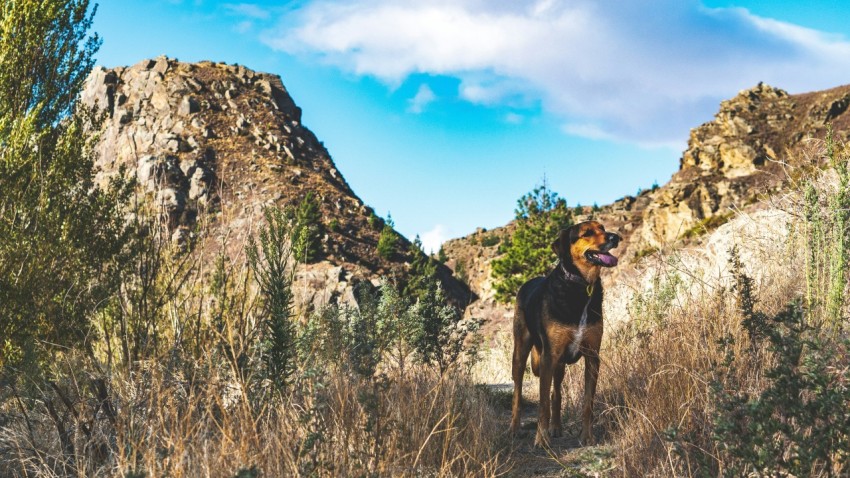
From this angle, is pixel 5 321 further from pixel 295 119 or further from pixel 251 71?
pixel 251 71

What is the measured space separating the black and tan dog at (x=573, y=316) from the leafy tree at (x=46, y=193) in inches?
202

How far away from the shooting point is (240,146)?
1742 inches

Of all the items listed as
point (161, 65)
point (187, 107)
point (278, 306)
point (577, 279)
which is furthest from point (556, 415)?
point (161, 65)

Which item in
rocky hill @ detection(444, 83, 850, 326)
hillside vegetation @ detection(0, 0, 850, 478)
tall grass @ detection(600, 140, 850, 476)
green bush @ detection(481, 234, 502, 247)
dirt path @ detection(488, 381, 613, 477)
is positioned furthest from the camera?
green bush @ detection(481, 234, 502, 247)

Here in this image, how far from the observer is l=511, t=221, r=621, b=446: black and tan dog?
4.53 m

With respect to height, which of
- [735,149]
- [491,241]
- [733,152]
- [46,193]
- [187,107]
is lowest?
[46,193]

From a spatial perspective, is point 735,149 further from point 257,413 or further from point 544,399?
point 257,413

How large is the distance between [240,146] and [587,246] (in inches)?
1676

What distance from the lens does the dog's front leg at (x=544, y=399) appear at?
459 centimetres

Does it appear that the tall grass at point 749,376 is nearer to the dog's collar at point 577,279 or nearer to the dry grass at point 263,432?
the dog's collar at point 577,279

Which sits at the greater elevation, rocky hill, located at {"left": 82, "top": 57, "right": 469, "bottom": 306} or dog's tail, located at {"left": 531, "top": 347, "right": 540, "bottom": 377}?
rocky hill, located at {"left": 82, "top": 57, "right": 469, "bottom": 306}

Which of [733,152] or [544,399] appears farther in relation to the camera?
[733,152]

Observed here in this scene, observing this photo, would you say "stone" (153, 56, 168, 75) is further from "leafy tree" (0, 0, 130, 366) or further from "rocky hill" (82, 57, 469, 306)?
"leafy tree" (0, 0, 130, 366)

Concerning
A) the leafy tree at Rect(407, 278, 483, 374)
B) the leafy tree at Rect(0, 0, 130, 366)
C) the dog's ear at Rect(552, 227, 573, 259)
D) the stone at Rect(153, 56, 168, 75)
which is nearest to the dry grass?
the dog's ear at Rect(552, 227, 573, 259)
